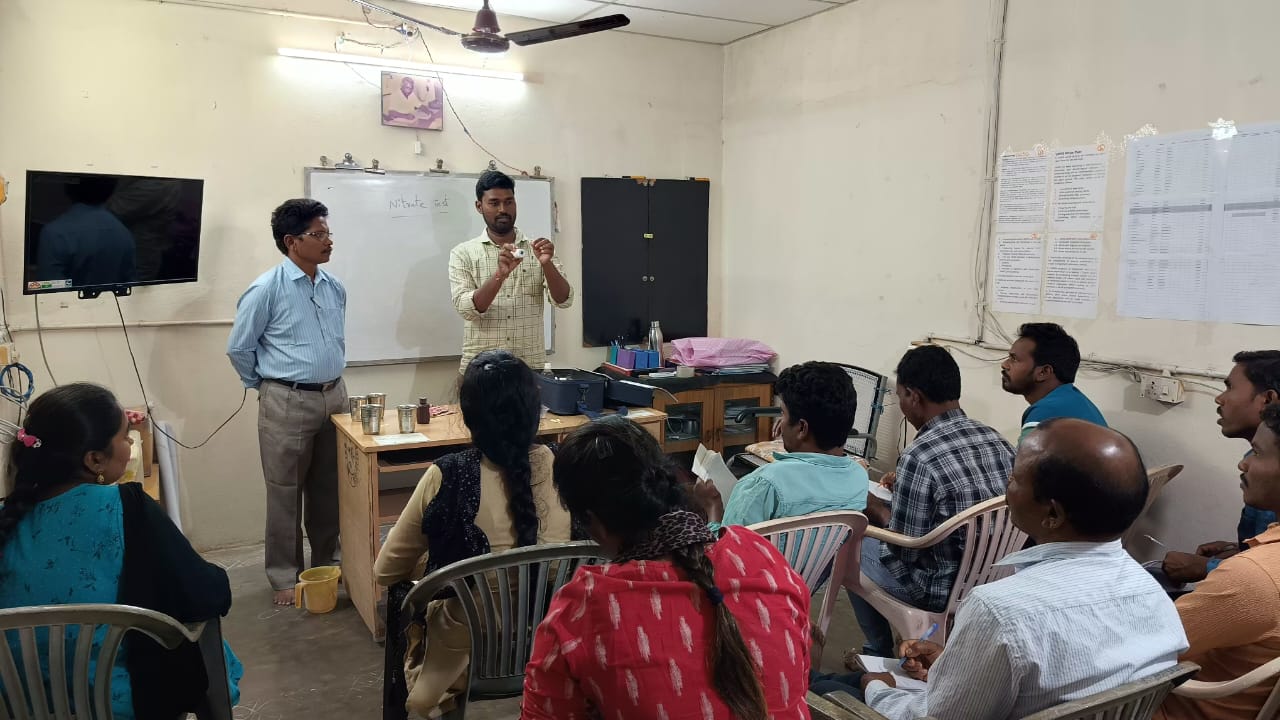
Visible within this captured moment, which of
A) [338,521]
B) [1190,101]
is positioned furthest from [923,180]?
[338,521]

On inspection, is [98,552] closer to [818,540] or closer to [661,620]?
[661,620]

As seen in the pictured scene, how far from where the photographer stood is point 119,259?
3561 millimetres

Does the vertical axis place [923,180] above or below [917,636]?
above

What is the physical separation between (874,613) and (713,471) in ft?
2.67

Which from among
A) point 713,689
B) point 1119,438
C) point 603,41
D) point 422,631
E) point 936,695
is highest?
point 603,41

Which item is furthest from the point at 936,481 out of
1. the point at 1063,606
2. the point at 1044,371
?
the point at 1063,606

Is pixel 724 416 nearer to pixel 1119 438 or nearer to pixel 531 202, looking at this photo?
pixel 531 202

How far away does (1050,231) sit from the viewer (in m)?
3.49

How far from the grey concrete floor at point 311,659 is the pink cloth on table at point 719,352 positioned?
1.75 m

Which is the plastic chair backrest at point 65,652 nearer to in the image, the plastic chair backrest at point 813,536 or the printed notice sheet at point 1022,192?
the plastic chair backrest at point 813,536

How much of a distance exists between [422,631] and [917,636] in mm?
1358

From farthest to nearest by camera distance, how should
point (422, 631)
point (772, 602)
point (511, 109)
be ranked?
1. point (511, 109)
2. point (422, 631)
3. point (772, 602)

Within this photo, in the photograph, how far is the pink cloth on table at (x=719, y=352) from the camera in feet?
16.5

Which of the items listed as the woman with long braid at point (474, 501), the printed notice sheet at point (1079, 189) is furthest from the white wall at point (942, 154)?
the woman with long braid at point (474, 501)
